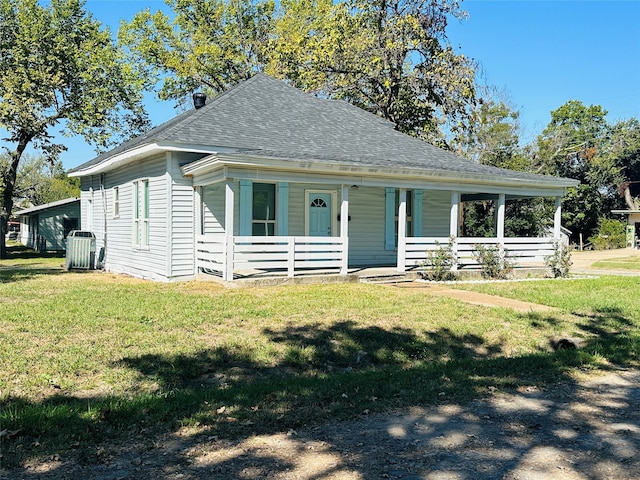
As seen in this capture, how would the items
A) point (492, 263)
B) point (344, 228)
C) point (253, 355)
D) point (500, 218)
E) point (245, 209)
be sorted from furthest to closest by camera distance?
point (500, 218) < point (492, 263) < point (245, 209) < point (344, 228) < point (253, 355)

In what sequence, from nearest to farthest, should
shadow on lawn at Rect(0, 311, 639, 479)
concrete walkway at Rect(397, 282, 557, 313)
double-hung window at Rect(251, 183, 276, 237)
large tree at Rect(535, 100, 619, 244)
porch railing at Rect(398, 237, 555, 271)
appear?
shadow on lawn at Rect(0, 311, 639, 479) → concrete walkway at Rect(397, 282, 557, 313) → porch railing at Rect(398, 237, 555, 271) → double-hung window at Rect(251, 183, 276, 237) → large tree at Rect(535, 100, 619, 244)

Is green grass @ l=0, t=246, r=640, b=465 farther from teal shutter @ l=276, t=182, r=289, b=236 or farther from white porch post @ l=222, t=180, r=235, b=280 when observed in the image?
teal shutter @ l=276, t=182, r=289, b=236

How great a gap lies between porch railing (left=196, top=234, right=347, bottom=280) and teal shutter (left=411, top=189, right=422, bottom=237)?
12.1 feet

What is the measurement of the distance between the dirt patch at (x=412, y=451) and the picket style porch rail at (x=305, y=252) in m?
7.51

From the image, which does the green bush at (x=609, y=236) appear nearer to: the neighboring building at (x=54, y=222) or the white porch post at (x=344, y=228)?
the white porch post at (x=344, y=228)

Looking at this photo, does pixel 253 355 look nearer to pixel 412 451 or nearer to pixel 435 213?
pixel 412 451

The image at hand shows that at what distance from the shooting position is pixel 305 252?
12.0 metres

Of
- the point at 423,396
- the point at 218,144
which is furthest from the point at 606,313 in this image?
the point at 218,144

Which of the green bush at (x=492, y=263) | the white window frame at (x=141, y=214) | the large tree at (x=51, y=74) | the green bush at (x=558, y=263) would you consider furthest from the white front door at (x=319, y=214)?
the large tree at (x=51, y=74)

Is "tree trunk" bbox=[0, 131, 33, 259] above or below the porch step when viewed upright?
above

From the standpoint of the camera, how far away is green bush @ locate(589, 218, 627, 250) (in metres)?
35.7

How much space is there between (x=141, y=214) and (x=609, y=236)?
32.7m

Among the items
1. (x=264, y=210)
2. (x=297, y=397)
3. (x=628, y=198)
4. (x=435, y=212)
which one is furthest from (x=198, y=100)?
(x=628, y=198)

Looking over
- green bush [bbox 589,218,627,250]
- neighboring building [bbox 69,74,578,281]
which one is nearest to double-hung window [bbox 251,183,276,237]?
neighboring building [bbox 69,74,578,281]
